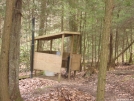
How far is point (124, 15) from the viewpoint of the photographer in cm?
1090

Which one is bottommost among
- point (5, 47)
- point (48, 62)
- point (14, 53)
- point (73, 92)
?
point (73, 92)

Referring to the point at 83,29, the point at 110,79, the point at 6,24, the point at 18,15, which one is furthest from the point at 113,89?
the point at 83,29

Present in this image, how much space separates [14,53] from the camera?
6242mm

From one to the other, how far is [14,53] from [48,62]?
4.93m

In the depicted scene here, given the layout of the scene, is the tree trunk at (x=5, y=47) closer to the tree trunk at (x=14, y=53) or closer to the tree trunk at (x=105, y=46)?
the tree trunk at (x=14, y=53)

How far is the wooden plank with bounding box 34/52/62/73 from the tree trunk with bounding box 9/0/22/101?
4.59 meters

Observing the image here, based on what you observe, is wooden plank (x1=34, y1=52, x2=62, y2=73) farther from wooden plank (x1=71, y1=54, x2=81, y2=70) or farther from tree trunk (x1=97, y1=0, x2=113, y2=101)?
tree trunk (x1=97, y1=0, x2=113, y2=101)

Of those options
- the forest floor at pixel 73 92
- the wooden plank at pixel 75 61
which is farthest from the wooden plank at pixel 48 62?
the wooden plank at pixel 75 61

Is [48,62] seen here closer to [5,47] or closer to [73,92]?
[73,92]

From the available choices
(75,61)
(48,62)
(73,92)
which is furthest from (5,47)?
(75,61)

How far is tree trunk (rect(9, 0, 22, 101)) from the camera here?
6133 millimetres

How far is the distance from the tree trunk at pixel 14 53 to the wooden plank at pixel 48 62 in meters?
4.59

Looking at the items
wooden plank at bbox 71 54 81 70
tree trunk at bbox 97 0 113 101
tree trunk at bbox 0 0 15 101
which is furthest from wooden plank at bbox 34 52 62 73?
tree trunk at bbox 97 0 113 101

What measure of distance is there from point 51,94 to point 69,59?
4704mm
